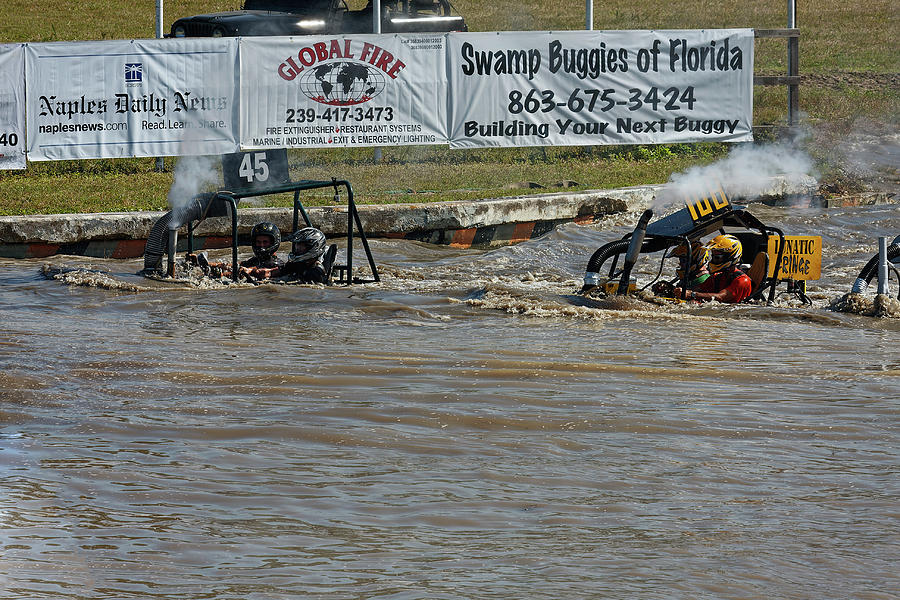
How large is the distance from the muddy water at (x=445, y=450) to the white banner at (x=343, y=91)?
255 inches

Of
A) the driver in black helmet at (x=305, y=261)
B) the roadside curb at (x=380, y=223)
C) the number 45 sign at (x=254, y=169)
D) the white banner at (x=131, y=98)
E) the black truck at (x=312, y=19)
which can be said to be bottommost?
the driver in black helmet at (x=305, y=261)

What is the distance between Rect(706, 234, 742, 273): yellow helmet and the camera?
12.5 m

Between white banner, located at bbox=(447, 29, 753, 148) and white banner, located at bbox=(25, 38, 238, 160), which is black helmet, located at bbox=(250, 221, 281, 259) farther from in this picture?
white banner, located at bbox=(447, 29, 753, 148)

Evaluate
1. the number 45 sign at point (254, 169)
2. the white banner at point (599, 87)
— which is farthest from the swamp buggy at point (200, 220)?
the white banner at point (599, 87)

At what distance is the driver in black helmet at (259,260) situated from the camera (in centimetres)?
1320

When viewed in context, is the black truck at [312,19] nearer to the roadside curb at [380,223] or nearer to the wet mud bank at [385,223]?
the roadside curb at [380,223]

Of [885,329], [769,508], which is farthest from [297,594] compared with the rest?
[885,329]

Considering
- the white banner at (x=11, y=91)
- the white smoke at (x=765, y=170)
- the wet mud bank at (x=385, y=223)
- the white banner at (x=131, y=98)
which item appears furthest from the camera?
the white smoke at (x=765, y=170)

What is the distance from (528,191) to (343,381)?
9977 mm

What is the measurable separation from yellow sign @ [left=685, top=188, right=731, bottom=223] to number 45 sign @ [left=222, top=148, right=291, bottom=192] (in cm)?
489

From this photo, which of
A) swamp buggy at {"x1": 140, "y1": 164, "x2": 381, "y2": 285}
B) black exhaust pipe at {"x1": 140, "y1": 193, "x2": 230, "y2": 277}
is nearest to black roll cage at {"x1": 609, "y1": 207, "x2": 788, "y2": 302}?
swamp buggy at {"x1": 140, "y1": 164, "x2": 381, "y2": 285}

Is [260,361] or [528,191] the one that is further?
[528,191]

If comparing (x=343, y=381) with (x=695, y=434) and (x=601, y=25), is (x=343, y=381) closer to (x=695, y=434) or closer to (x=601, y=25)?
(x=695, y=434)

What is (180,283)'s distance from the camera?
12930 millimetres
